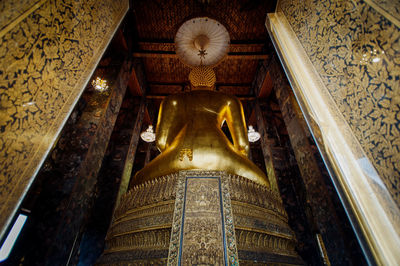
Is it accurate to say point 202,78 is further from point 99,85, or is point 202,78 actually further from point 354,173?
point 354,173

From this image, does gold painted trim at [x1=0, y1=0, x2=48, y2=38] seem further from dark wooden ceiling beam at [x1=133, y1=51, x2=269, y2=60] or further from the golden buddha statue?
dark wooden ceiling beam at [x1=133, y1=51, x2=269, y2=60]

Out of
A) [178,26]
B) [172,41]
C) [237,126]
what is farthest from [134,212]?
[172,41]

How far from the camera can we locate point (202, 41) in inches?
129

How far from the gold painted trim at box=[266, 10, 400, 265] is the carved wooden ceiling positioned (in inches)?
89.6

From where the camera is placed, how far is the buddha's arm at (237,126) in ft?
9.05

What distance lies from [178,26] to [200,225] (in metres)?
3.77

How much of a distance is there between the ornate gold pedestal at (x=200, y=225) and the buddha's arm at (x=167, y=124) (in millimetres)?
889

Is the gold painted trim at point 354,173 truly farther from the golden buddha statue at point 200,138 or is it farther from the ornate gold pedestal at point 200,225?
the golden buddha statue at point 200,138

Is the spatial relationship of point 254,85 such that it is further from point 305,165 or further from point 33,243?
point 33,243

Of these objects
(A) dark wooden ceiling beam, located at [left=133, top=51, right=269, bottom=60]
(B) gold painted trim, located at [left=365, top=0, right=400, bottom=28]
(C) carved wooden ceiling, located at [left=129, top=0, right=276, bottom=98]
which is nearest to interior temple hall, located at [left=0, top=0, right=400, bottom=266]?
(B) gold painted trim, located at [left=365, top=0, right=400, bottom=28]

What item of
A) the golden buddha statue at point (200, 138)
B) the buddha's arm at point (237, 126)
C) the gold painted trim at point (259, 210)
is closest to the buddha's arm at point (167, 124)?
the golden buddha statue at point (200, 138)

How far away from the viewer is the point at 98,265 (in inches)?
61.2

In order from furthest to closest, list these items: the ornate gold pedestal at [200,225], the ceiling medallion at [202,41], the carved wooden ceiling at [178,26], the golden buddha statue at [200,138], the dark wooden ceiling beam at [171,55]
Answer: the dark wooden ceiling beam at [171,55], the carved wooden ceiling at [178,26], the ceiling medallion at [202,41], the golden buddha statue at [200,138], the ornate gold pedestal at [200,225]

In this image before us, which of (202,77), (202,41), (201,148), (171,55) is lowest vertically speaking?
(201,148)
